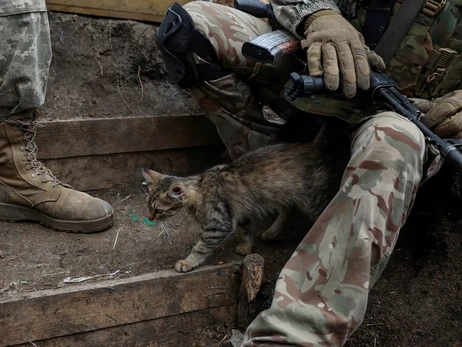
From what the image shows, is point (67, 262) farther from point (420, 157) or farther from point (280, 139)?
point (420, 157)

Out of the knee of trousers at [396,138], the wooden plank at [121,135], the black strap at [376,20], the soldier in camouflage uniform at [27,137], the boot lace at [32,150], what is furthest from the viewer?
the wooden plank at [121,135]

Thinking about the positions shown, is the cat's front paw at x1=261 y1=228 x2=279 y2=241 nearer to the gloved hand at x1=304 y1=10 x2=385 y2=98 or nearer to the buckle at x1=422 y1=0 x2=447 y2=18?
the gloved hand at x1=304 y1=10 x2=385 y2=98

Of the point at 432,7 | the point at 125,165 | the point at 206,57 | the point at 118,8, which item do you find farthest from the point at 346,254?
the point at 118,8

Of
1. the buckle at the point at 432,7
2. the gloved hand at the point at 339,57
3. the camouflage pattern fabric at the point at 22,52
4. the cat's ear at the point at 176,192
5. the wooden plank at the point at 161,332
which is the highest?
the buckle at the point at 432,7

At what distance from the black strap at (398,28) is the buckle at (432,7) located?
1.0 inches

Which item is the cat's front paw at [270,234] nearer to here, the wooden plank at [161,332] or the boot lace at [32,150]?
the wooden plank at [161,332]

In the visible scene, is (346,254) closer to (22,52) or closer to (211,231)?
(211,231)

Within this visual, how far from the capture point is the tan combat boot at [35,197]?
3.11 metres

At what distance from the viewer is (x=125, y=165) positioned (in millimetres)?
3848

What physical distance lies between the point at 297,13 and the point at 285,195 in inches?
41.7

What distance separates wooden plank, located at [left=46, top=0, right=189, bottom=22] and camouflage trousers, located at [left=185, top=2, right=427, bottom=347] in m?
2.63

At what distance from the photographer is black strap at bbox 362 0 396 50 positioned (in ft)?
9.42

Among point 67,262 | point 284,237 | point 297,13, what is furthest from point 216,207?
point 297,13

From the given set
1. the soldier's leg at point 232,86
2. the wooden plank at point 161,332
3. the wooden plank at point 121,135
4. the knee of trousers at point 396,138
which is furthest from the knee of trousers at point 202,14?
the wooden plank at point 161,332
